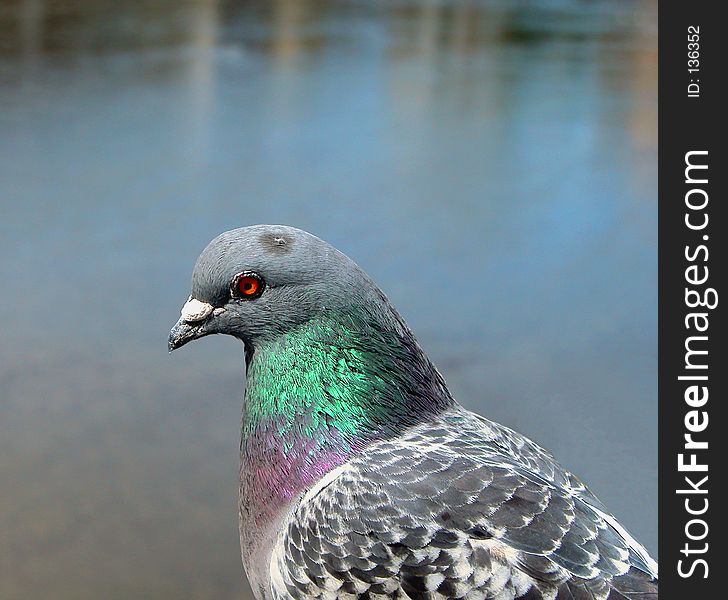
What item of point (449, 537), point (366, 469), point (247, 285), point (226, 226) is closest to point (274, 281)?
point (247, 285)

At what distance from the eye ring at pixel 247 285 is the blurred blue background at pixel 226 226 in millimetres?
1178

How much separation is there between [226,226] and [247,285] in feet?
10.3

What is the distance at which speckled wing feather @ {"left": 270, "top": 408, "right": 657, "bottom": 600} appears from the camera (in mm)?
1997

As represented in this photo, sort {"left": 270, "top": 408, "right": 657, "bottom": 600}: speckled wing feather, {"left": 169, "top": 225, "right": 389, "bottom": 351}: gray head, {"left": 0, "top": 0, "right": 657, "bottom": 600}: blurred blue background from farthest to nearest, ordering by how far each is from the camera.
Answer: {"left": 0, "top": 0, "right": 657, "bottom": 600}: blurred blue background
{"left": 169, "top": 225, "right": 389, "bottom": 351}: gray head
{"left": 270, "top": 408, "right": 657, "bottom": 600}: speckled wing feather

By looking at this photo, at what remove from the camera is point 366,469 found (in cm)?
221

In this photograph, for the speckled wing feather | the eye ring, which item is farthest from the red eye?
the speckled wing feather

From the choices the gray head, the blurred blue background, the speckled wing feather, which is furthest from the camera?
the blurred blue background

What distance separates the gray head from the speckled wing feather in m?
0.39

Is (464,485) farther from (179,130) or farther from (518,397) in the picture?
(179,130)

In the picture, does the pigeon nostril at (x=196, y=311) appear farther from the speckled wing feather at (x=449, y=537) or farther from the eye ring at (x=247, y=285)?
the speckled wing feather at (x=449, y=537)

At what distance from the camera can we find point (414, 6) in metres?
Answer: 15.0

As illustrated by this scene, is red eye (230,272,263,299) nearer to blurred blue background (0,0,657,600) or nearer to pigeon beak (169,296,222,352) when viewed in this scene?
pigeon beak (169,296,222,352)

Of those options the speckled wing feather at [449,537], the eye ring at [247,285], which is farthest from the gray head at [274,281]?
the speckled wing feather at [449,537]

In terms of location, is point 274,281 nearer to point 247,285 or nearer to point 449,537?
point 247,285
